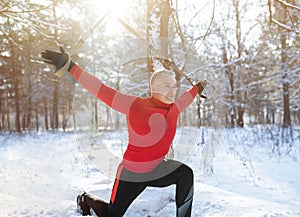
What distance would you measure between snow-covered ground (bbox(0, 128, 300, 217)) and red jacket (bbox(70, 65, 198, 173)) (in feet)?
4.59

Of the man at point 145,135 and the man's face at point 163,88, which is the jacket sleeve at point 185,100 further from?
the man's face at point 163,88

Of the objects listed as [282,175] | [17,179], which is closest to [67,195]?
[17,179]

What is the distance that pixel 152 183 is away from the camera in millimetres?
2574

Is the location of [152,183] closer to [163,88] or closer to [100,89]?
[163,88]

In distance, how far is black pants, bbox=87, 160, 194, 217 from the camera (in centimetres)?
250

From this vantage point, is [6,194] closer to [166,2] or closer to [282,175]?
[166,2]

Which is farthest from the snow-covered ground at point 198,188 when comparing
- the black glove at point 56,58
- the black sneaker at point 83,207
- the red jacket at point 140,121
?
the black glove at point 56,58

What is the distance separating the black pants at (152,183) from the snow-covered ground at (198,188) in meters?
1.06

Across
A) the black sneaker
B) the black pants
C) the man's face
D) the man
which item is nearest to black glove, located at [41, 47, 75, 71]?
the man

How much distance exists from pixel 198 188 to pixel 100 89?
2855 mm

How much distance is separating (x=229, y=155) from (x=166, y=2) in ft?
16.8

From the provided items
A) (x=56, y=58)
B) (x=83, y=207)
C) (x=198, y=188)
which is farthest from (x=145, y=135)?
(x=198, y=188)

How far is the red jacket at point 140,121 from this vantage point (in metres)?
2.31

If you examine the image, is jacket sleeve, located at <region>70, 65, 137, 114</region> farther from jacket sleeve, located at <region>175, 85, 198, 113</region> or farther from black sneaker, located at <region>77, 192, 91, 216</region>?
black sneaker, located at <region>77, 192, 91, 216</region>
